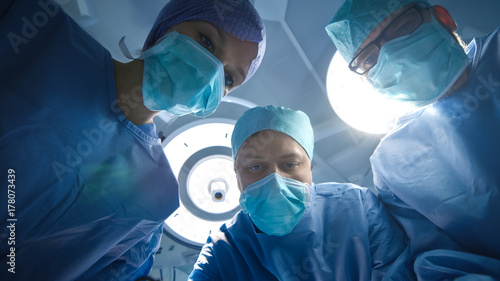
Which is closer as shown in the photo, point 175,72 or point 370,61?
point 175,72

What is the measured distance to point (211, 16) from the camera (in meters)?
0.90

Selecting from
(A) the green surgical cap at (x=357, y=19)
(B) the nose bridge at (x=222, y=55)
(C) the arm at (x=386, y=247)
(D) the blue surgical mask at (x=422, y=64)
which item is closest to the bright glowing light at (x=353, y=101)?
(A) the green surgical cap at (x=357, y=19)

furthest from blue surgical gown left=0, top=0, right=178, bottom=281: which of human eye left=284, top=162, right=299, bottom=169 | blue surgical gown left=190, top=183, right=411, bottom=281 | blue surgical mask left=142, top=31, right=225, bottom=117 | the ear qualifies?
the ear

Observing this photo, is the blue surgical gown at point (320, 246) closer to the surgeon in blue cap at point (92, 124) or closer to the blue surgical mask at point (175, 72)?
the surgeon in blue cap at point (92, 124)

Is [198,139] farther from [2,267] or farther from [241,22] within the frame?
[2,267]

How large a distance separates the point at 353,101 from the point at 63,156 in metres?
1.45

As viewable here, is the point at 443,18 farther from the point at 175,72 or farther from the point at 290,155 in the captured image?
the point at 175,72

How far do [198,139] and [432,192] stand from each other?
3.94 ft

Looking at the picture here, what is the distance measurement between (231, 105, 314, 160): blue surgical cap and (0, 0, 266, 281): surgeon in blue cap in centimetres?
27

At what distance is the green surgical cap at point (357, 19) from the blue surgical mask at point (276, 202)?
69cm

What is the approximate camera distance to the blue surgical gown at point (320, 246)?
85cm

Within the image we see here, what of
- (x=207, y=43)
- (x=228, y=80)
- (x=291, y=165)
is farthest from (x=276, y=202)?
(x=207, y=43)

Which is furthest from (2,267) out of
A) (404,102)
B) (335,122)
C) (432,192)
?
(335,122)

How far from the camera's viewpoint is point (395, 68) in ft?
3.07
